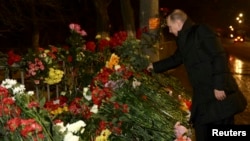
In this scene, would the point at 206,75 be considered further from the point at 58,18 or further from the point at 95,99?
the point at 58,18

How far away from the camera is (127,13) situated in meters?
14.9

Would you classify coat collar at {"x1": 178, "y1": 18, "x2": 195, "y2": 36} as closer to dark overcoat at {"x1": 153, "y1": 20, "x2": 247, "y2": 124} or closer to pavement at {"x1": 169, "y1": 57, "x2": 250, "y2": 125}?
dark overcoat at {"x1": 153, "y1": 20, "x2": 247, "y2": 124}

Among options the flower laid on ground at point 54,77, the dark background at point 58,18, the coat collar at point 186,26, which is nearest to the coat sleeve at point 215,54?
the coat collar at point 186,26

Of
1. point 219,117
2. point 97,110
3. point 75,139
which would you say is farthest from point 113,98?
point 75,139

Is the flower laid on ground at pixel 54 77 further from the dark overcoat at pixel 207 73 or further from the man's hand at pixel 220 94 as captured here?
the man's hand at pixel 220 94

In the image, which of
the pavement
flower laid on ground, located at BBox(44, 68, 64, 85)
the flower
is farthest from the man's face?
the pavement

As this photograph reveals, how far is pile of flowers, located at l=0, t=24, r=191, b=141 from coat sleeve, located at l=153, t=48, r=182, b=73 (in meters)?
0.18

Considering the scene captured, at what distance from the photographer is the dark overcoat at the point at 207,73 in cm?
412

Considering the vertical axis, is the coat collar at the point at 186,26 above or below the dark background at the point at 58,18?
below

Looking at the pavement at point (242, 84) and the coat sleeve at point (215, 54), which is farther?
the pavement at point (242, 84)

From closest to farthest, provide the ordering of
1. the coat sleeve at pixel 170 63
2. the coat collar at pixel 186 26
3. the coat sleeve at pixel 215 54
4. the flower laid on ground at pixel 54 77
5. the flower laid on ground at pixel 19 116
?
the flower laid on ground at pixel 19 116 < the coat sleeve at pixel 215 54 < the coat collar at pixel 186 26 < the coat sleeve at pixel 170 63 < the flower laid on ground at pixel 54 77

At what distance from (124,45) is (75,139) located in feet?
10.4

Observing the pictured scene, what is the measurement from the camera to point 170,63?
4.92 meters

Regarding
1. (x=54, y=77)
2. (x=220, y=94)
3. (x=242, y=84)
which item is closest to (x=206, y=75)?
(x=220, y=94)
